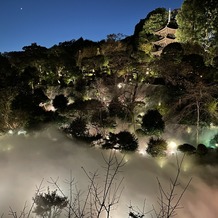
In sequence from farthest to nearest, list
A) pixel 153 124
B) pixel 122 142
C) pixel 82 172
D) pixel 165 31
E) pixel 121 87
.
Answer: pixel 165 31 < pixel 121 87 < pixel 153 124 < pixel 122 142 < pixel 82 172

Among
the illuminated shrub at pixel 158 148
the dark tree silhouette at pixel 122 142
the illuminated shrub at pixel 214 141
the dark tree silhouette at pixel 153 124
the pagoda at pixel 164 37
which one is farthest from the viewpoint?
the pagoda at pixel 164 37

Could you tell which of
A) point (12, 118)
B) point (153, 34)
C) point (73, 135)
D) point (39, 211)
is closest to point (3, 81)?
point (12, 118)

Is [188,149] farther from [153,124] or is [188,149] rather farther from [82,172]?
[82,172]


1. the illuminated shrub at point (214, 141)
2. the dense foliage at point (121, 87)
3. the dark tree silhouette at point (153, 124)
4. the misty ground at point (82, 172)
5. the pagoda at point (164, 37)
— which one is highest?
the pagoda at point (164, 37)

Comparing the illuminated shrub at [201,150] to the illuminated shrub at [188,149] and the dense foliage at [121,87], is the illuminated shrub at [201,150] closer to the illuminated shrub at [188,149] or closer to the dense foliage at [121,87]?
the dense foliage at [121,87]

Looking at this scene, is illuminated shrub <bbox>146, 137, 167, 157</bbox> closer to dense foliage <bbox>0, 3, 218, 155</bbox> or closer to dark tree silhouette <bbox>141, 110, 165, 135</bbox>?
dense foliage <bbox>0, 3, 218, 155</bbox>

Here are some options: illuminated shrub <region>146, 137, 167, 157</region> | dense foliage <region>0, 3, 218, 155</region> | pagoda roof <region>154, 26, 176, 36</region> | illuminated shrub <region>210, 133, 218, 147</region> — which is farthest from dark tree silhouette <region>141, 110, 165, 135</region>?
pagoda roof <region>154, 26, 176, 36</region>

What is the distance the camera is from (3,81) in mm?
23875

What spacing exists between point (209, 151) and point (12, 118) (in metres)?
14.6

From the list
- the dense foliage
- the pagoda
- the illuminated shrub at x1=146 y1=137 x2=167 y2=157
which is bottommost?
the illuminated shrub at x1=146 y1=137 x2=167 y2=157

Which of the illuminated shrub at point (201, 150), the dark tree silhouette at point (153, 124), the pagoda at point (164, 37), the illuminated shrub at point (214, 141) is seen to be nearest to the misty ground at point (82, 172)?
the illuminated shrub at point (201, 150)

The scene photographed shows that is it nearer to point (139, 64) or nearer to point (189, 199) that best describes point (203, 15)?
point (139, 64)

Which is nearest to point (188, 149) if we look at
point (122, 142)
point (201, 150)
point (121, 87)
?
point (201, 150)

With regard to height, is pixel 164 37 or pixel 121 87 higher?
pixel 164 37
